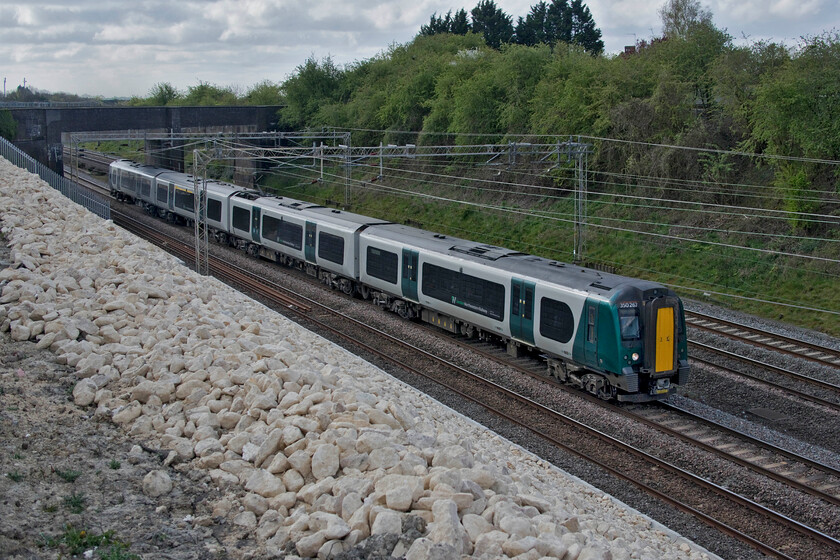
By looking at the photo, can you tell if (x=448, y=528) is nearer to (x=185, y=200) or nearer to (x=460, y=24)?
(x=185, y=200)

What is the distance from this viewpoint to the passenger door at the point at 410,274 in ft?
67.3

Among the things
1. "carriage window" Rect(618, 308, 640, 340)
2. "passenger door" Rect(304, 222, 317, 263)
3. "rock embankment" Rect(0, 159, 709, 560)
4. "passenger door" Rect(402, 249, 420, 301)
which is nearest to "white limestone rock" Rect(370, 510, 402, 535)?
"rock embankment" Rect(0, 159, 709, 560)

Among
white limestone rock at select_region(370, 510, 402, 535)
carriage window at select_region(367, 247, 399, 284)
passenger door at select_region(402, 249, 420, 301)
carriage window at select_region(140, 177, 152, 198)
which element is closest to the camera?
white limestone rock at select_region(370, 510, 402, 535)

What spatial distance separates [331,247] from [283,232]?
4.01 meters

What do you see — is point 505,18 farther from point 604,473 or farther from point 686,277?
point 604,473

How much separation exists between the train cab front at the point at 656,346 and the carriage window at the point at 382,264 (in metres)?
8.35

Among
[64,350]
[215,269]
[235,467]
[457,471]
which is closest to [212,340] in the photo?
[64,350]

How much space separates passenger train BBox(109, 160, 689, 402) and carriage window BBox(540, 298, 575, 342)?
0.07 ft

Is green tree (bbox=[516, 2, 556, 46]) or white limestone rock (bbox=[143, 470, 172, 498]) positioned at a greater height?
green tree (bbox=[516, 2, 556, 46])

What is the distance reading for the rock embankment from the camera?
738 centimetres

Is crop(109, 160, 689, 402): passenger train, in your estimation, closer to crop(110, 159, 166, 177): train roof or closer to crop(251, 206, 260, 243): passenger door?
crop(251, 206, 260, 243): passenger door

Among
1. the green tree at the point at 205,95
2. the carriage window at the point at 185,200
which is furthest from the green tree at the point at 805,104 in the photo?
the green tree at the point at 205,95

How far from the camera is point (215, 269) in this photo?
2909 centimetres

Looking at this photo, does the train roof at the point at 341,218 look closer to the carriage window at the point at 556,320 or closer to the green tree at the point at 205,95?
the carriage window at the point at 556,320
